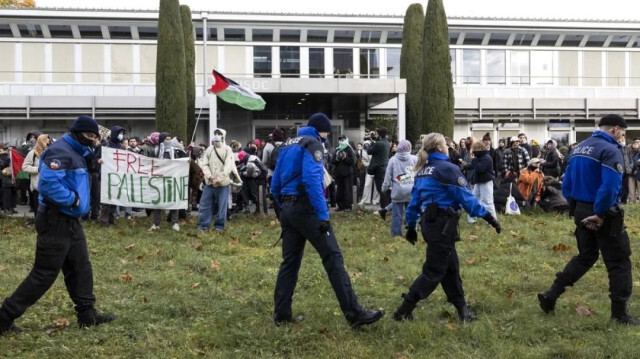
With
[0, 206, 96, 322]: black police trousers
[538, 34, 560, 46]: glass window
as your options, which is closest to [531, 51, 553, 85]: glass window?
[538, 34, 560, 46]: glass window

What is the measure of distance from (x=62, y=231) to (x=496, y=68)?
2886 centimetres

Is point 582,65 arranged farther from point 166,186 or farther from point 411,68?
point 166,186

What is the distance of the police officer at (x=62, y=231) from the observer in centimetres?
560

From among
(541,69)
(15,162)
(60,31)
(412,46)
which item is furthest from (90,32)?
(541,69)

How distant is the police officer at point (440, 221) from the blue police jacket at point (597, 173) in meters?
0.87

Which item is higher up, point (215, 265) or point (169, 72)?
point (169, 72)

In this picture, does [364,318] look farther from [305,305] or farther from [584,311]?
[584,311]

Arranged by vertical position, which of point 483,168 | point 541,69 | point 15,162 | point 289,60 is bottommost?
point 483,168

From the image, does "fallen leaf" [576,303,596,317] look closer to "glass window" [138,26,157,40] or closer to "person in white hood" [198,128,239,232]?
"person in white hood" [198,128,239,232]

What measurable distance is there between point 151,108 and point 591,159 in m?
22.7

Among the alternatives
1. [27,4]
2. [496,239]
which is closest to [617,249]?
[496,239]

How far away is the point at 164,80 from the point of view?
894 inches

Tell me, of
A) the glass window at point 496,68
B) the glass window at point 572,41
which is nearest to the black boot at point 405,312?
the glass window at point 496,68

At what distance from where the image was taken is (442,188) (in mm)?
5938
